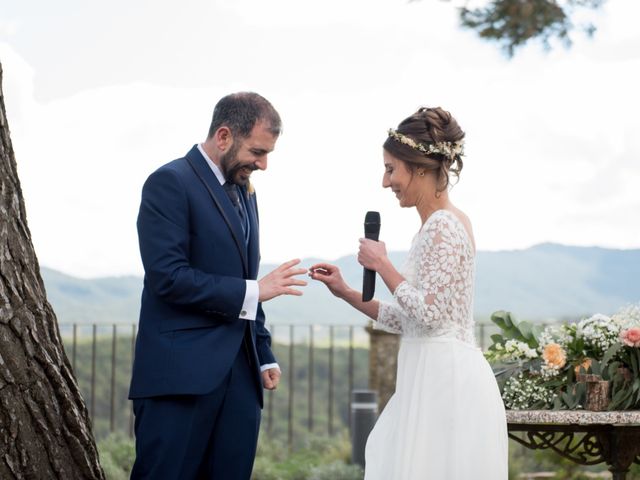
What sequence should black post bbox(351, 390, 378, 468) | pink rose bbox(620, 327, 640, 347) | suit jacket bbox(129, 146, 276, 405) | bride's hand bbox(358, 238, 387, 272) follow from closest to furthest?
suit jacket bbox(129, 146, 276, 405) < bride's hand bbox(358, 238, 387, 272) < pink rose bbox(620, 327, 640, 347) < black post bbox(351, 390, 378, 468)

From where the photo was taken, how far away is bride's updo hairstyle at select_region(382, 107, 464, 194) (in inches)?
147

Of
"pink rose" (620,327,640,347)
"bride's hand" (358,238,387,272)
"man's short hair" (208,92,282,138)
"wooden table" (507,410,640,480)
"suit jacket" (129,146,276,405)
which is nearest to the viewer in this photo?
"suit jacket" (129,146,276,405)

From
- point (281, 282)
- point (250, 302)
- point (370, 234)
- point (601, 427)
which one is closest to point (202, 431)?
point (250, 302)

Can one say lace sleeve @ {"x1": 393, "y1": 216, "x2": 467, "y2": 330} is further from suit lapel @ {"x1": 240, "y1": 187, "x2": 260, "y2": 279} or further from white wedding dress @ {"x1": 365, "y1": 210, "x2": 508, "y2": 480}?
suit lapel @ {"x1": 240, "y1": 187, "x2": 260, "y2": 279}

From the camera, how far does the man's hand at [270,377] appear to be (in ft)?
12.4

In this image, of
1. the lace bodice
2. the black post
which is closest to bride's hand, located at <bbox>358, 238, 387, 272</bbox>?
the lace bodice

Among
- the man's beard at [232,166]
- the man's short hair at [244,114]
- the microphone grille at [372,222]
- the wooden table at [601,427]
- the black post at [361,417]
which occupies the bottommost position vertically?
the black post at [361,417]

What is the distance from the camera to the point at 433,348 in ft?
12.3

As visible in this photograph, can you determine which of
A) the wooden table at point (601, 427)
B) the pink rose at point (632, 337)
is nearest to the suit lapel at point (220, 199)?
the wooden table at point (601, 427)

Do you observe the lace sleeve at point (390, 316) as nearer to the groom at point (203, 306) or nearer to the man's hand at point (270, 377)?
the man's hand at point (270, 377)

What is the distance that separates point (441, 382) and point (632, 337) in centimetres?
141

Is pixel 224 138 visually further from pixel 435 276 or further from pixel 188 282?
pixel 435 276

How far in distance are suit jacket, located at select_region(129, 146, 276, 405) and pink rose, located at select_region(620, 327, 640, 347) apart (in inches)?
80.2

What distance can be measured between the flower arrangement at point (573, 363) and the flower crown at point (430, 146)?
1.45 m
